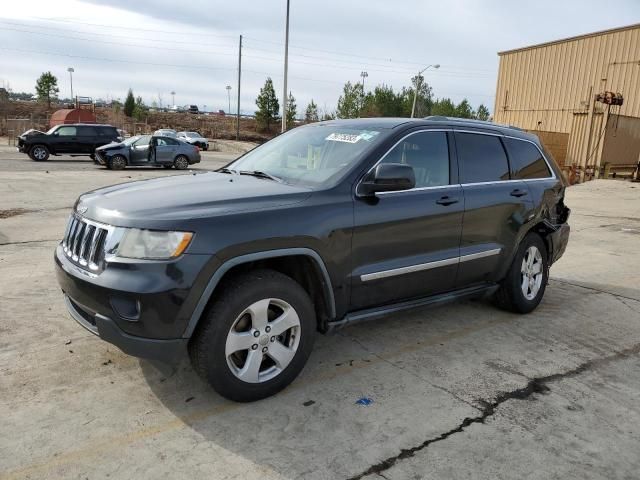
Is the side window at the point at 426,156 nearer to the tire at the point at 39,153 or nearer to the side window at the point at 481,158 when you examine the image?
the side window at the point at 481,158

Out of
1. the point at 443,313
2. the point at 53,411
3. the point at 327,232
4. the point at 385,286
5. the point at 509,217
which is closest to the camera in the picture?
the point at 53,411

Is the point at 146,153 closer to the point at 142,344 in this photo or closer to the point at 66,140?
the point at 66,140

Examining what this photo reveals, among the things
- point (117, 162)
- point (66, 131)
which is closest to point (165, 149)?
point (117, 162)

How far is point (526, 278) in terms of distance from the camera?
498cm

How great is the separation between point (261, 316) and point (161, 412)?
80 cm

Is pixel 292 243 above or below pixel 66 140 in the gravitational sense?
above

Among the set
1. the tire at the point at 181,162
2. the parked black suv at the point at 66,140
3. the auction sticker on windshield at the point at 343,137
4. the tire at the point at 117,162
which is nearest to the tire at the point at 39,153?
the parked black suv at the point at 66,140

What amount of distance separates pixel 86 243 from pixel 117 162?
18478 mm

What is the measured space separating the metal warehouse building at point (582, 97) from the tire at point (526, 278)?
18.4 metres

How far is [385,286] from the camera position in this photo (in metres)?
3.72

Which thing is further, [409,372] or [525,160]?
[525,160]

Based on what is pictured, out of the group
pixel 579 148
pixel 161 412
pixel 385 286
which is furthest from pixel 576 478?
pixel 579 148

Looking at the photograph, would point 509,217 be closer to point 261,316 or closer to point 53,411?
point 261,316

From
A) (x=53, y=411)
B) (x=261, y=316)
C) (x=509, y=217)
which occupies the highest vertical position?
(x=509, y=217)
